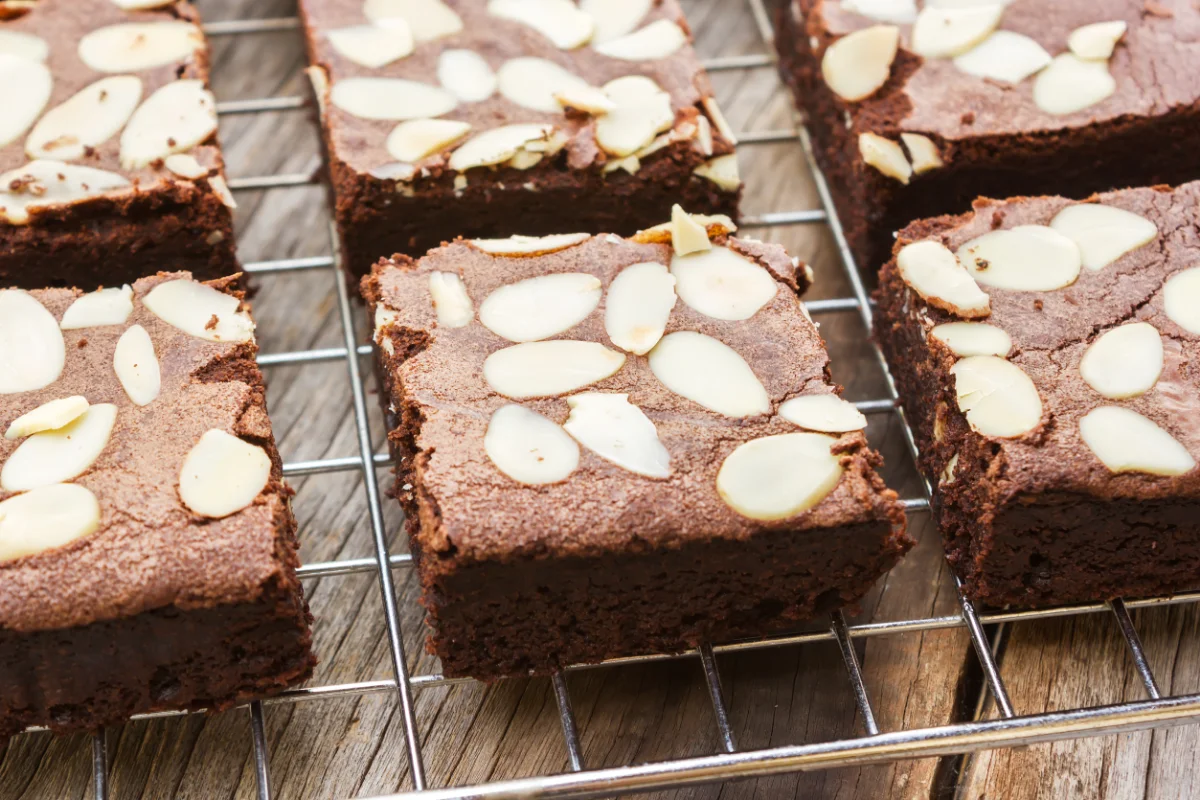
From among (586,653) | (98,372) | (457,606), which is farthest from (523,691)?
(98,372)

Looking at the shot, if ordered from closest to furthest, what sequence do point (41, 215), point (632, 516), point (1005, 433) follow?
point (632, 516) < point (1005, 433) < point (41, 215)

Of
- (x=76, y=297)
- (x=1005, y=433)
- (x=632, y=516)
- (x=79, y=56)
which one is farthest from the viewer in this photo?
(x=79, y=56)

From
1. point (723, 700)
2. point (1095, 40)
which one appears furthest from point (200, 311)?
point (1095, 40)

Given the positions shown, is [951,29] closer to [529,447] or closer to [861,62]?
[861,62]

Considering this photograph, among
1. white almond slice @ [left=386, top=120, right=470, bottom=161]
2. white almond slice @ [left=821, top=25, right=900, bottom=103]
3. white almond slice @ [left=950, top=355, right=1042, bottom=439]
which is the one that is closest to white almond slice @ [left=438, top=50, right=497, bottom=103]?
white almond slice @ [left=386, top=120, right=470, bottom=161]

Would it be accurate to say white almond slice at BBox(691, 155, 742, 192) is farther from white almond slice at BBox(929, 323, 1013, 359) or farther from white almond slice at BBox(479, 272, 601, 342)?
white almond slice at BBox(929, 323, 1013, 359)

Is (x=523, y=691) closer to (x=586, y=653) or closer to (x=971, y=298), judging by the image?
(x=586, y=653)

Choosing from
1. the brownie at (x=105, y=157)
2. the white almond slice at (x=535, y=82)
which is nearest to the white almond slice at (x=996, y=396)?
the white almond slice at (x=535, y=82)
